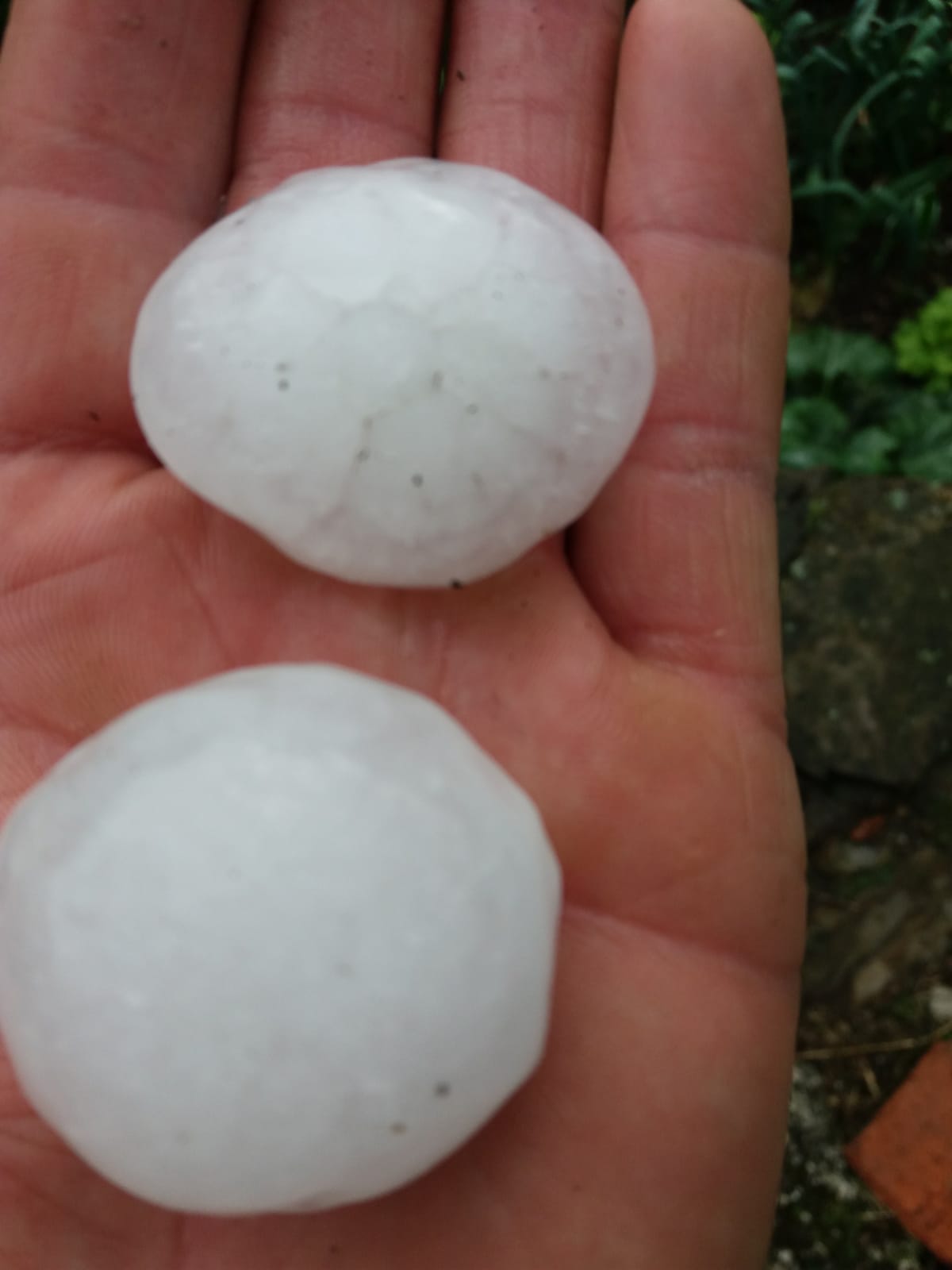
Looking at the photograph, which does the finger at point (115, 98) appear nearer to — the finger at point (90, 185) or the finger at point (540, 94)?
the finger at point (90, 185)

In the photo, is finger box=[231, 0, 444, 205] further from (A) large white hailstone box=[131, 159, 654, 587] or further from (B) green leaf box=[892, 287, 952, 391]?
(B) green leaf box=[892, 287, 952, 391]

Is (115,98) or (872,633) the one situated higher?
(115,98)

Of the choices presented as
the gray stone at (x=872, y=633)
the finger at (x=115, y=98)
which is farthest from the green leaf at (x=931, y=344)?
the finger at (x=115, y=98)

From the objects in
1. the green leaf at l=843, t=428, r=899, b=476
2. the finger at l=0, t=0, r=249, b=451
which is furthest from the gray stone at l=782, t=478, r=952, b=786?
the finger at l=0, t=0, r=249, b=451

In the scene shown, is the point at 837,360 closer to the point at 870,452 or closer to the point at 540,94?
the point at 870,452

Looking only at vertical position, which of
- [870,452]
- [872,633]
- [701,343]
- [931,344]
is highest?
[701,343]

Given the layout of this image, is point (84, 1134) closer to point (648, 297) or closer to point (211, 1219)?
point (211, 1219)

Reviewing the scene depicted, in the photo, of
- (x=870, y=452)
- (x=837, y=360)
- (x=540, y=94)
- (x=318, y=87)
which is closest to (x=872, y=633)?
(x=870, y=452)

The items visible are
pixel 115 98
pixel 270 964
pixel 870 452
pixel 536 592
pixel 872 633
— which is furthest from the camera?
pixel 870 452

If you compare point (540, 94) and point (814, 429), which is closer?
point (540, 94)
